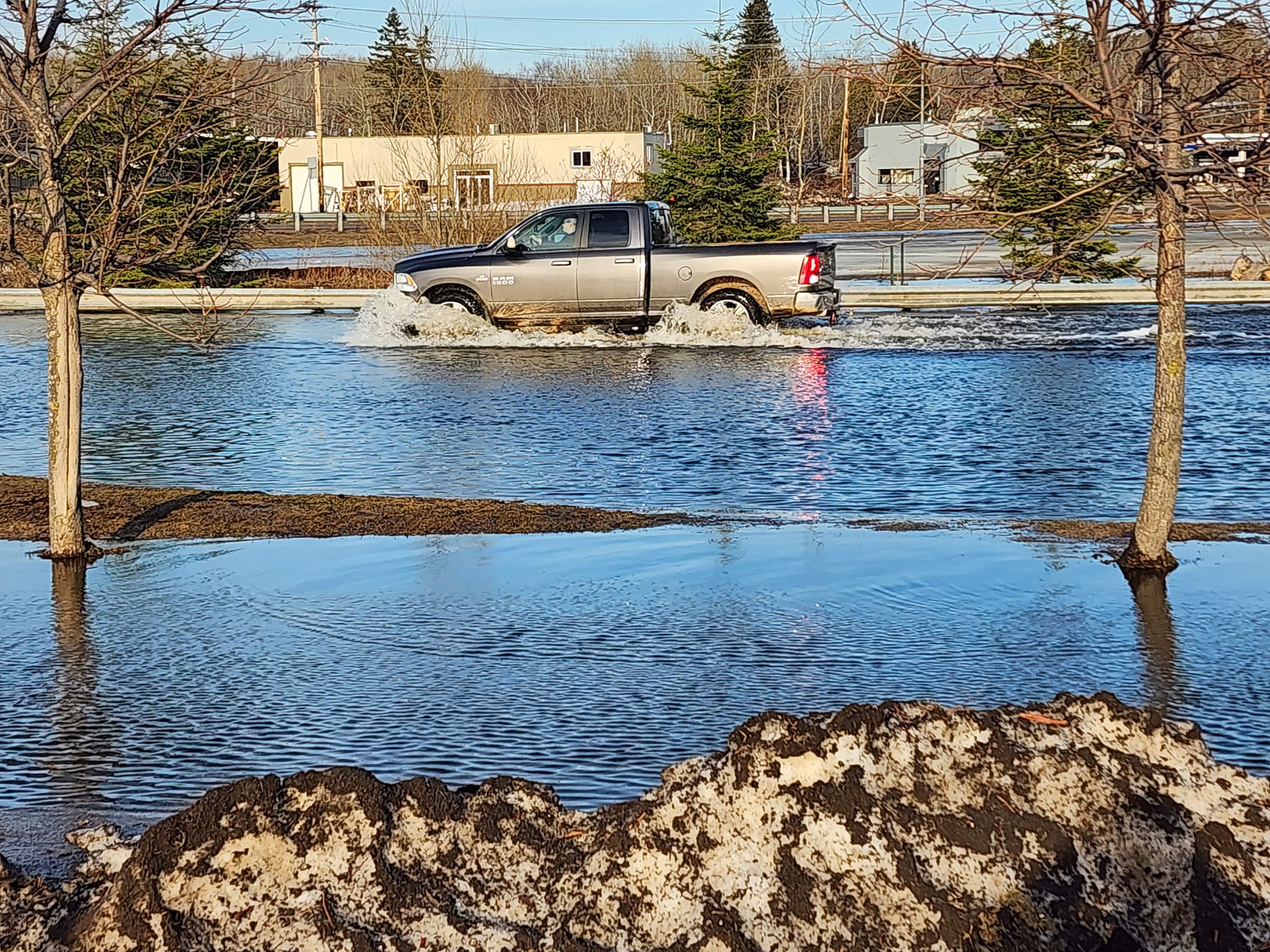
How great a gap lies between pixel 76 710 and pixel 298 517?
3790 millimetres

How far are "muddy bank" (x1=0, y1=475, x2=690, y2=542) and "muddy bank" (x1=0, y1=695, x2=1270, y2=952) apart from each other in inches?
A: 212

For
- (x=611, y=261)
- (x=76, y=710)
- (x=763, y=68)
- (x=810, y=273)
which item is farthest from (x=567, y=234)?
(x=763, y=68)

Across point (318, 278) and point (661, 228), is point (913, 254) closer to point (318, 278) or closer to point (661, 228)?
point (318, 278)

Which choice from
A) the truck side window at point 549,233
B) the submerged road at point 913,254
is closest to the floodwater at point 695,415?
the truck side window at point 549,233

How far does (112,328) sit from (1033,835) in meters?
24.2

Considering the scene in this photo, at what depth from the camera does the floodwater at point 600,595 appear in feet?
20.2

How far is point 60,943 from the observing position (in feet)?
13.2

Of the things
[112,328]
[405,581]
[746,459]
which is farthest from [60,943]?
[112,328]

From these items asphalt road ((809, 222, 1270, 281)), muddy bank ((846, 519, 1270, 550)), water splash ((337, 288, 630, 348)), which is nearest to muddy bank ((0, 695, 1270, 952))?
muddy bank ((846, 519, 1270, 550))

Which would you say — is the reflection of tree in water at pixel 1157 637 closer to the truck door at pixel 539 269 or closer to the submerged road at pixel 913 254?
the truck door at pixel 539 269

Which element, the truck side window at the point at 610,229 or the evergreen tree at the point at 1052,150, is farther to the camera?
the truck side window at the point at 610,229

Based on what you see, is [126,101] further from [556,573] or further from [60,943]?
[60,943]

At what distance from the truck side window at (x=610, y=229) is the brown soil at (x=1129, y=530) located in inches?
505

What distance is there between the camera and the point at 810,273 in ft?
71.9
